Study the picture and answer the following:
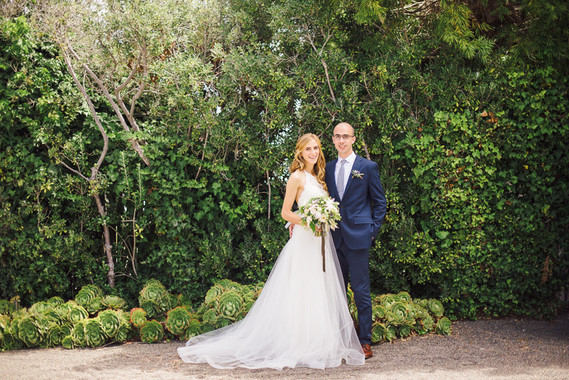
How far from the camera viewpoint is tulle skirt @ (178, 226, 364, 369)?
446cm

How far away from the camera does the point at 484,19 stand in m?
6.33

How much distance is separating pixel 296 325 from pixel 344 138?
1.87 metres

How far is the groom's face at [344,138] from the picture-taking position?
4.69 metres

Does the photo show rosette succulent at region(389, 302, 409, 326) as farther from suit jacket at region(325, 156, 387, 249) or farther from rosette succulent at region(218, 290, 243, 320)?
rosette succulent at region(218, 290, 243, 320)

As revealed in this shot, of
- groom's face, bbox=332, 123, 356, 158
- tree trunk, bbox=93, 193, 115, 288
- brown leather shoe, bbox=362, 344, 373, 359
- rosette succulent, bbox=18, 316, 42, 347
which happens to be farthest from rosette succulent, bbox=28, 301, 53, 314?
groom's face, bbox=332, 123, 356, 158

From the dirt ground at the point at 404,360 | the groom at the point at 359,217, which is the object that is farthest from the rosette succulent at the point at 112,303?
the groom at the point at 359,217

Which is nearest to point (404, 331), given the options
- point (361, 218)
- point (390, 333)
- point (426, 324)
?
point (390, 333)

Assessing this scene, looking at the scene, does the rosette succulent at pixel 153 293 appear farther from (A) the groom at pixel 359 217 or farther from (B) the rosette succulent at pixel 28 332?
(A) the groom at pixel 359 217

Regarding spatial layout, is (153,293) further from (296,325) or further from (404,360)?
(404,360)

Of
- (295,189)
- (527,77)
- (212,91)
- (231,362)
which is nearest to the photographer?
(231,362)

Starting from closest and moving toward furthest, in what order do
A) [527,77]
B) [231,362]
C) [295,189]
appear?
[231,362], [295,189], [527,77]

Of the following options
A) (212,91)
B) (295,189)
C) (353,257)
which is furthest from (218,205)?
(353,257)

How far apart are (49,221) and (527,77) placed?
639cm

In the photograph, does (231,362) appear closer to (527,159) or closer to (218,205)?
(218,205)
